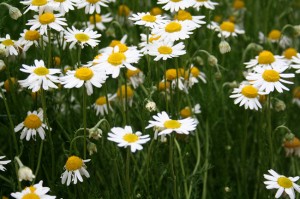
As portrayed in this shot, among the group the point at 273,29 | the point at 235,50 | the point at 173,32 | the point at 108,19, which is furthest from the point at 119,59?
the point at 273,29

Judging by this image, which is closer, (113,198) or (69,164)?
(69,164)

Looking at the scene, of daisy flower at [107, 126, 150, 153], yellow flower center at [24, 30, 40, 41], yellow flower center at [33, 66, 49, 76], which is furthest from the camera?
yellow flower center at [24, 30, 40, 41]

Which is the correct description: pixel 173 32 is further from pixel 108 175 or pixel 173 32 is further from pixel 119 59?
pixel 108 175

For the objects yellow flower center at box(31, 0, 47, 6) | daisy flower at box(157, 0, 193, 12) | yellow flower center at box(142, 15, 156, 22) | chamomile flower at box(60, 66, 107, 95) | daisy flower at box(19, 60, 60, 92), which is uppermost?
yellow flower center at box(31, 0, 47, 6)

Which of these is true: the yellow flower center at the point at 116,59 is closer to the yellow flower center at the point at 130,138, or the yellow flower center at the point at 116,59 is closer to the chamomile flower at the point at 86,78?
the chamomile flower at the point at 86,78

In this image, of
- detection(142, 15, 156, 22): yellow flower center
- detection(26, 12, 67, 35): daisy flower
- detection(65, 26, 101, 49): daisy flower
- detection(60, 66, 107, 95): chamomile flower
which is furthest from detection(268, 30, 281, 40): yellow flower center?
detection(60, 66, 107, 95): chamomile flower

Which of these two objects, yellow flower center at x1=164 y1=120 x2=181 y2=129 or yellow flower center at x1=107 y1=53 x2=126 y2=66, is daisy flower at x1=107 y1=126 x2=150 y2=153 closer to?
yellow flower center at x1=164 y1=120 x2=181 y2=129

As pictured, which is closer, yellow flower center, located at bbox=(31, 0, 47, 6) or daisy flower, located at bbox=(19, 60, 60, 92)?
daisy flower, located at bbox=(19, 60, 60, 92)
